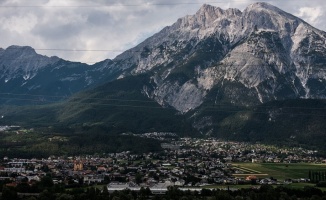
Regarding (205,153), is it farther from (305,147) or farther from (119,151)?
(305,147)

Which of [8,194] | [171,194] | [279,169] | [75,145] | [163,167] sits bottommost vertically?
[171,194]

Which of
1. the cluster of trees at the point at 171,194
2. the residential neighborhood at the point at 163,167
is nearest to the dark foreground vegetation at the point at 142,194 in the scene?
the cluster of trees at the point at 171,194

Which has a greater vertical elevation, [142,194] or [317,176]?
[317,176]

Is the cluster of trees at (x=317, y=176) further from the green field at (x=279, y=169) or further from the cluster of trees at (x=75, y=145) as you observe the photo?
the cluster of trees at (x=75, y=145)

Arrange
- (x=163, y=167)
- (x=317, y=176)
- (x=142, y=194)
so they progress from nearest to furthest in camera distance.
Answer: (x=142, y=194), (x=317, y=176), (x=163, y=167)

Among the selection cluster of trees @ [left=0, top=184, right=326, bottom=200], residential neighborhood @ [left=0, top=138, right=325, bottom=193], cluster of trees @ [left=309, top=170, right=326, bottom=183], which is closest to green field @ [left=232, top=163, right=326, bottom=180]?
residential neighborhood @ [left=0, top=138, right=325, bottom=193]

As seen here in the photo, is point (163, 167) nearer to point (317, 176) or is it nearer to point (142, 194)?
point (317, 176)

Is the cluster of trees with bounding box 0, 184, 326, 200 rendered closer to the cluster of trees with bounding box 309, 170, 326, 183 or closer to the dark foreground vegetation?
the dark foreground vegetation

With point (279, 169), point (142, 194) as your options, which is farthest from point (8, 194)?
point (279, 169)
